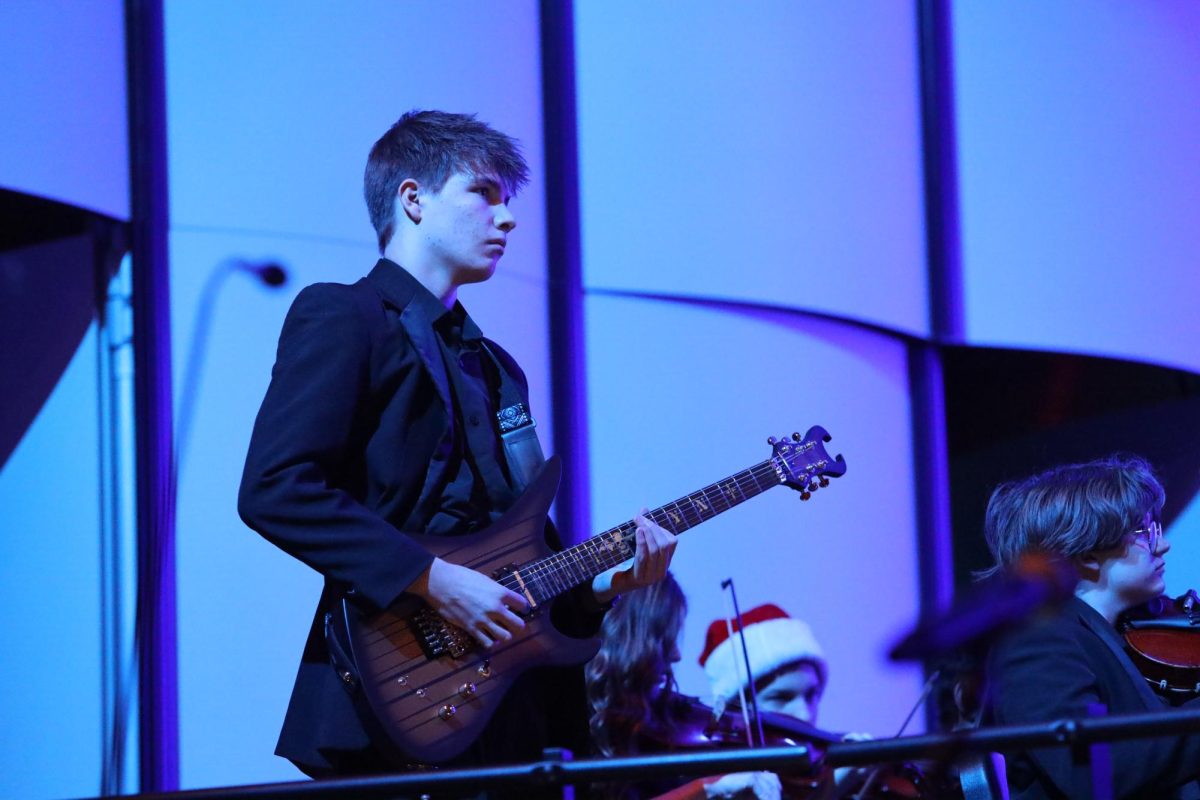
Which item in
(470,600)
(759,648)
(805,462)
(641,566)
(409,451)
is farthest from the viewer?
(759,648)

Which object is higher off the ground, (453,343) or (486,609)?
(453,343)

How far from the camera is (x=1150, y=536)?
2924mm

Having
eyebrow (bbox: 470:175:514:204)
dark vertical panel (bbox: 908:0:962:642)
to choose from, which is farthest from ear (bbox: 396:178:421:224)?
dark vertical panel (bbox: 908:0:962:642)

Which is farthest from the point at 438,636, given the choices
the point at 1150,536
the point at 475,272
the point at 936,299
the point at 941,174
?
the point at 941,174

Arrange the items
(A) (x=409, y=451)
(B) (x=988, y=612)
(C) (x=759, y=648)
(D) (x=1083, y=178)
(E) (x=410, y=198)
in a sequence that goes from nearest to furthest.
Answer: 1. (B) (x=988, y=612)
2. (A) (x=409, y=451)
3. (E) (x=410, y=198)
4. (C) (x=759, y=648)
5. (D) (x=1083, y=178)

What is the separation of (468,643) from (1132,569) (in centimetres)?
133

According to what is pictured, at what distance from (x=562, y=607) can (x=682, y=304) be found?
1980 millimetres

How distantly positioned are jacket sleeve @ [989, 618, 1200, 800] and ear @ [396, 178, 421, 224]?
4.26 ft

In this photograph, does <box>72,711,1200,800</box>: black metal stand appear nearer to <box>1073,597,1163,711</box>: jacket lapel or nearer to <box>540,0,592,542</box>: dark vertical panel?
<box>1073,597,1163,711</box>: jacket lapel

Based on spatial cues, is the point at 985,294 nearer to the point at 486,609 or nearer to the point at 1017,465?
the point at 1017,465

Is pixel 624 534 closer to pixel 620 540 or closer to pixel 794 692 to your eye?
pixel 620 540

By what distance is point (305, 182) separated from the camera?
3814 mm

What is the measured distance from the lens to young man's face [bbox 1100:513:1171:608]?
2.89m

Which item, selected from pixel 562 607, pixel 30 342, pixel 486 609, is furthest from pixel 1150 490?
pixel 30 342
